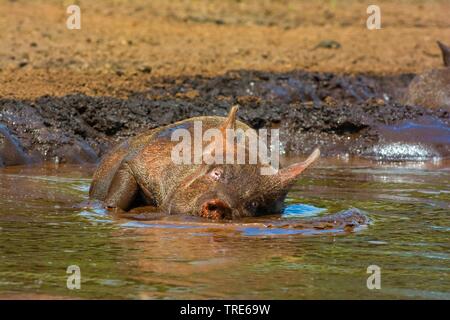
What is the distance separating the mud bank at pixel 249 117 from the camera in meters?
13.2

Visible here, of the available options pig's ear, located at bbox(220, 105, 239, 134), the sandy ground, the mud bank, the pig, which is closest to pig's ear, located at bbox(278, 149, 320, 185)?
pig's ear, located at bbox(220, 105, 239, 134)

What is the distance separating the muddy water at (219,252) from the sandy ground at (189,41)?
584cm

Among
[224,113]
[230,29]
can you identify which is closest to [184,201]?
[224,113]

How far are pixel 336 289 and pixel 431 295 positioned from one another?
0.58 meters

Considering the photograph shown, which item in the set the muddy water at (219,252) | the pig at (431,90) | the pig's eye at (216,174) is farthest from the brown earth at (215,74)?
the pig's eye at (216,174)

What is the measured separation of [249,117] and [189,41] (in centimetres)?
586

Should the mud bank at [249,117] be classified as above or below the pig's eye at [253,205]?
above

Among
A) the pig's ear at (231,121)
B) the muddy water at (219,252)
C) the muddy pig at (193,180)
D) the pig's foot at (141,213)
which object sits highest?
the pig's ear at (231,121)

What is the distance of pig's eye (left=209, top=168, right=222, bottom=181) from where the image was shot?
28.7 ft

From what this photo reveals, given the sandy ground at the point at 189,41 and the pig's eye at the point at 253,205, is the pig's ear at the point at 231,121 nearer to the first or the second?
the pig's eye at the point at 253,205

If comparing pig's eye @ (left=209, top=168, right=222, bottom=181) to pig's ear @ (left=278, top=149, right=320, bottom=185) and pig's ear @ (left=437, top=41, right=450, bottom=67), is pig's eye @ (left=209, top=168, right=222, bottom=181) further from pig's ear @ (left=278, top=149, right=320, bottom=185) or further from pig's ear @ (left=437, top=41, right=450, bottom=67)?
pig's ear @ (left=437, top=41, right=450, bottom=67)

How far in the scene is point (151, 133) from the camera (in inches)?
393

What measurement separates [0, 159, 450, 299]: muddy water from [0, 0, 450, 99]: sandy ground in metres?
5.84
